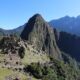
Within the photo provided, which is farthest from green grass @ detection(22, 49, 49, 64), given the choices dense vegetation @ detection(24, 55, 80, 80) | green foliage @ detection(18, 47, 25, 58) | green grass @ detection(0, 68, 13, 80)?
green grass @ detection(0, 68, 13, 80)

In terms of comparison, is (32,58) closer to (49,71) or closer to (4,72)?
(49,71)

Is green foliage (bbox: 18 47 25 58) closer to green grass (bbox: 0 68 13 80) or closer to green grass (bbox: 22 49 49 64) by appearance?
green grass (bbox: 22 49 49 64)

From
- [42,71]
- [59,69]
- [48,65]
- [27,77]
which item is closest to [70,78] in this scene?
[59,69]

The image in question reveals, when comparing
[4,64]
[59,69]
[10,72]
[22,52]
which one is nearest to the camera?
[10,72]

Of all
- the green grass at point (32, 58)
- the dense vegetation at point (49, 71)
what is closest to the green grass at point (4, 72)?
the dense vegetation at point (49, 71)

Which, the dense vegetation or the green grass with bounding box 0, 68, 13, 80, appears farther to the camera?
the dense vegetation

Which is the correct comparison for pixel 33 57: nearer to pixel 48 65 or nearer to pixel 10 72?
pixel 48 65

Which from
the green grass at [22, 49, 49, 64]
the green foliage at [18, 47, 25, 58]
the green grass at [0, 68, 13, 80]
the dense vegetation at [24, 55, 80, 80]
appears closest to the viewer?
the green grass at [0, 68, 13, 80]

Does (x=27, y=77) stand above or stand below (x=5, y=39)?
below

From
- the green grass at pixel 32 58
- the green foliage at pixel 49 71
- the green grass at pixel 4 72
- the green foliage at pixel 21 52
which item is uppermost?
the green foliage at pixel 21 52

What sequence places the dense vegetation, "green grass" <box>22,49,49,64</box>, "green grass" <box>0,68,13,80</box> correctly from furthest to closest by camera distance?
"green grass" <box>22,49,49,64</box>
the dense vegetation
"green grass" <box>0,68,13,80</box>

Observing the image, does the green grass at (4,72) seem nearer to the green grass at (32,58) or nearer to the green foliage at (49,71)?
the green foliage at (49,71)
